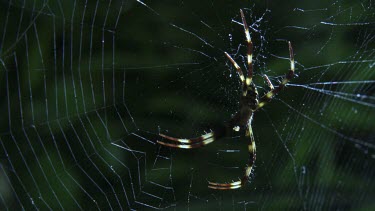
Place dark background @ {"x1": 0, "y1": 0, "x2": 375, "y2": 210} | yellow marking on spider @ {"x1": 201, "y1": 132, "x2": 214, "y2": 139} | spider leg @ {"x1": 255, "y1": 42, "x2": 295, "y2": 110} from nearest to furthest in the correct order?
1. spider leg @ {"x1": 255, "y1": 42, "x2": 295, "y2": 110}
2. yellow marking on spider @ {"x1": 201, "y1": 132, "x2": 214, "y2": 139}
3. dark background @ {"x1": 0, "y1": 0, "x2": 375, "y2": 210}

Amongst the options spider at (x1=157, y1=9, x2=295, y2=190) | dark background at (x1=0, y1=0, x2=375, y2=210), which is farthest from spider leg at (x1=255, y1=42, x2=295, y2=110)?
dark background at (x1=0, y1=0, x2=375, y2=210)

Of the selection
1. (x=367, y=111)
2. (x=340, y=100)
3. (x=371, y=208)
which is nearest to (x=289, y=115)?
(x=340, y=100)

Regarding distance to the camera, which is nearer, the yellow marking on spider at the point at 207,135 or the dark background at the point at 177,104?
the yellow marking on spider at the point at 207,135

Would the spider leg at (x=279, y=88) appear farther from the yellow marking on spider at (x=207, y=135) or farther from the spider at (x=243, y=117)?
the yellow marking on spider at (x=207, y=135)

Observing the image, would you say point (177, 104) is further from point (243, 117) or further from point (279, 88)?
point (279, 88)

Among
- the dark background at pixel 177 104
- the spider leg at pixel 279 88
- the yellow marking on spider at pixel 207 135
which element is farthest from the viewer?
the dark background at pixel 177 104

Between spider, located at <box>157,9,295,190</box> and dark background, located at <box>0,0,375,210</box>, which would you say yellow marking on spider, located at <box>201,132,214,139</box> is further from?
dark background, located at <box>0,0,375,210</box>

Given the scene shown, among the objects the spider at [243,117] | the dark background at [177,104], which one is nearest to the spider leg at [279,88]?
the spider at [243,117]

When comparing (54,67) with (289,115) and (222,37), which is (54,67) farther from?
(289,115)
